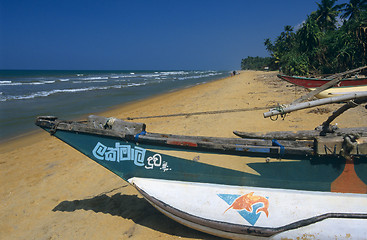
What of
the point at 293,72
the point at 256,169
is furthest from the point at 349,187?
the point at 293,72

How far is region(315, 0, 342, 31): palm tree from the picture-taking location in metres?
38.7

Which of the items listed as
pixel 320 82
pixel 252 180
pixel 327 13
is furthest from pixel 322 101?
pixel 327 13

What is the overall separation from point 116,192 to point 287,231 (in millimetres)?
3140

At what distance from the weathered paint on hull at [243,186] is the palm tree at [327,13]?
144ft

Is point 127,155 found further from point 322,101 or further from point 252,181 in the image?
point 322,101

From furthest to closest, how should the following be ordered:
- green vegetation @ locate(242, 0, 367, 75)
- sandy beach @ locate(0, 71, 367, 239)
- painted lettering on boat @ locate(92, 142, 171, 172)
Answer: green vegetation @ locate(242, 0, 367, 75), sandy beach @ locate(0, 71, 367, 239), painted lettering on boat @ locate(92, 142, 171, 172)

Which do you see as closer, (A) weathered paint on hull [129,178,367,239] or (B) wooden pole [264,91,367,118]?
(A) weathered paint on hull [129,178,367,239]

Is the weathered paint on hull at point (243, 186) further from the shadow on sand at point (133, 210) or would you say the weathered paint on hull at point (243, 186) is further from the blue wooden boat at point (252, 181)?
the shadow on sand at point (133, 210)

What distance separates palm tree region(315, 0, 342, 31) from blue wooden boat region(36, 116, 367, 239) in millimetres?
43988

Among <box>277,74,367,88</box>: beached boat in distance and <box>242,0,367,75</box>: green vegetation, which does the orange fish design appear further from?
<box>242,0,367,75</box>: green vegetation

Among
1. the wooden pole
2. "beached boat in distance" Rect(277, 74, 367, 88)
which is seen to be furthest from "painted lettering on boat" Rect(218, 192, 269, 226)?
"beached boat in distance" Rect(277, 74, 367, 88)

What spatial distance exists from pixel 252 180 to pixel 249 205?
309mm

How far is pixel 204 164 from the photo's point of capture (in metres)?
3.10

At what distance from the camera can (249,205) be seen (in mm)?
2938
